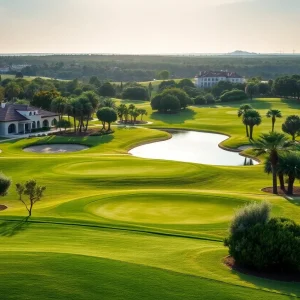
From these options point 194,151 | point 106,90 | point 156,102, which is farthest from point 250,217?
point 106,90

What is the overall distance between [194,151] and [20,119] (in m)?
37.2

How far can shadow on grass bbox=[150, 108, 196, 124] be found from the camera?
129 m

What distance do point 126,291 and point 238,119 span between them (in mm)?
108396

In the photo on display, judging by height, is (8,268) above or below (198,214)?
above

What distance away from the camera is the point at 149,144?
96.9 meters

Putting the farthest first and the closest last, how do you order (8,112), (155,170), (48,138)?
(8,112) → (48,138) → (155,170)

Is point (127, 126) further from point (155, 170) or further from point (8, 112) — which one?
point (155, 170)

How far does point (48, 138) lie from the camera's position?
9525cm

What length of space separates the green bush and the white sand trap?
204 ft

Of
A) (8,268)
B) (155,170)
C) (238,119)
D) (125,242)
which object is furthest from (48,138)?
(8,268)

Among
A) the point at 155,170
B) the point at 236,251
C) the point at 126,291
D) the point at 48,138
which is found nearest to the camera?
the point at 126,291

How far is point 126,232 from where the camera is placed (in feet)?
103

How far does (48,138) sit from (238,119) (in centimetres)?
5024

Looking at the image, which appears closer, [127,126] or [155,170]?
[155,170]
